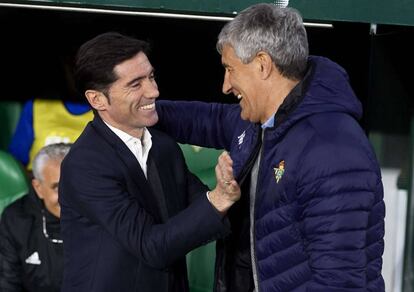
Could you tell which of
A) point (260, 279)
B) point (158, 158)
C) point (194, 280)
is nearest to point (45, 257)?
point (194, 280)

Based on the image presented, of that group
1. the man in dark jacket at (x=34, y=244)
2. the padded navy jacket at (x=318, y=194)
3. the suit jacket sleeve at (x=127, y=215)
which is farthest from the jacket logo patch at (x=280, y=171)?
the man in dark jacket at (x=34, y=244)

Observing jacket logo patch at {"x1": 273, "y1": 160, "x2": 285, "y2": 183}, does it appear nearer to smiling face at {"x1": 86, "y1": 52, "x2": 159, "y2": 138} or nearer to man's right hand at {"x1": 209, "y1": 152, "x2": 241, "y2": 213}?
man's right hand at {"x1": 209, "y1": 152, "x2": 241, "y2": 213}

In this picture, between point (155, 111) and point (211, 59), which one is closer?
point (155, 111)

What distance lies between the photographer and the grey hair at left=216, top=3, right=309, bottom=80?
3.14m

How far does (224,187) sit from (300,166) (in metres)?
0.28

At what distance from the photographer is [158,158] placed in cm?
357

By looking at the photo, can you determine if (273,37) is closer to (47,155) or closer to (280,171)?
(280,171)

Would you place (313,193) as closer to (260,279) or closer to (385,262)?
(260,279)

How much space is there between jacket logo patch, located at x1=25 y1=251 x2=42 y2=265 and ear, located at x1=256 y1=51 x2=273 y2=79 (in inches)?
84.2

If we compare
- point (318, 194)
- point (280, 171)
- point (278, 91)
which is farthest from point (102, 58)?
point (318, 194)

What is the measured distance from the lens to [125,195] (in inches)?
133

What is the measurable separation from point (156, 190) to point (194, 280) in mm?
1949

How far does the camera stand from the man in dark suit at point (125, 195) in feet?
10.8

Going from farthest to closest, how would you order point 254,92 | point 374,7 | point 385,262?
point 385,262 → point 374,7 → point 254,92
